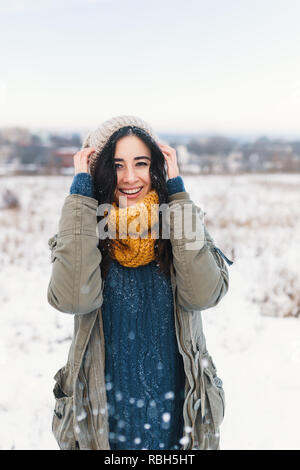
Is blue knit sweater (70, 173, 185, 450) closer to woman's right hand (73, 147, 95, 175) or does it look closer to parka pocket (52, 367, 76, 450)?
parka pocket (52, 367, 76, 450)

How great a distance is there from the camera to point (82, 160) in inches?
61.2

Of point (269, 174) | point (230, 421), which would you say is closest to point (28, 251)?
point (230, 421)

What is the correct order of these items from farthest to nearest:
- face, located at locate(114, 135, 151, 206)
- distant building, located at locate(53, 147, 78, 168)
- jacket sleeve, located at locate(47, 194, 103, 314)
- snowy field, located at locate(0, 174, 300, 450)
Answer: distant building, located at locate(53, 147, 78, 168) → snowy field, located at locate(0, 174, 300, 450) → face, located at locate(114, 135, 151, 206) → jacket sleeve, located at locate(47, 194, 103, 314)

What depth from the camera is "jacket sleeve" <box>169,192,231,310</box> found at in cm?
141

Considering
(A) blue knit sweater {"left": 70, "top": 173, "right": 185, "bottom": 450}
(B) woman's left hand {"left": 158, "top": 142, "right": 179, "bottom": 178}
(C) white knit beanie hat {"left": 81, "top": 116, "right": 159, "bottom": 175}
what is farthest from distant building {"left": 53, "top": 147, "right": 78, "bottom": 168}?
(A) blue knit sweater {"left": 70, "top": 173, "right": 185, "bottom": 450}

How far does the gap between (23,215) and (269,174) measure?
1810 centimetres

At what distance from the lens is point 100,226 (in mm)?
1554

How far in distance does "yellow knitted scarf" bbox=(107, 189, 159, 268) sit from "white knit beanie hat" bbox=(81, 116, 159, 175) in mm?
289

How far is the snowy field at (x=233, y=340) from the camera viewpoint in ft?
9.18

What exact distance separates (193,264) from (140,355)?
1.69 ft

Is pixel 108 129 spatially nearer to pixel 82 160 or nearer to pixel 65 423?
pixel 82 160

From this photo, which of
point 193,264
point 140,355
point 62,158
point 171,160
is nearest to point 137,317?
point 140,355
